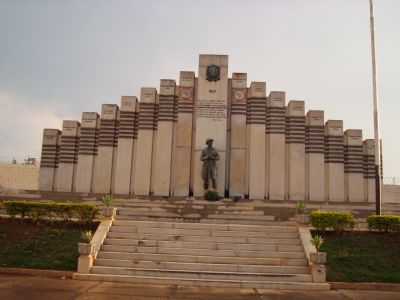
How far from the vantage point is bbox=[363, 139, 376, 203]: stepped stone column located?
26.5 m

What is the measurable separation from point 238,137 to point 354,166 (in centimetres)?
765

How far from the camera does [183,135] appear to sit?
26.8 metres

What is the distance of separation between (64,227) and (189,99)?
13.4 m

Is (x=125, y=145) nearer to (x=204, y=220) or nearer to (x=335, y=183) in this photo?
(x=204, y=220)

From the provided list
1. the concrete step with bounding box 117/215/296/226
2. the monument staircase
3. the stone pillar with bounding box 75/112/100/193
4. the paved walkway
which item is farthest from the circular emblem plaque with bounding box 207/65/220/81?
the paved walkway

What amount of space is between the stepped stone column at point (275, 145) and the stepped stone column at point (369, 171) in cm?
537

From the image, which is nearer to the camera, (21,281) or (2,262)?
(21,281)

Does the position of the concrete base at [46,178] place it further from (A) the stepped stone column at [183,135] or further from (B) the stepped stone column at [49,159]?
(A) the stepped stone column at [183,135]

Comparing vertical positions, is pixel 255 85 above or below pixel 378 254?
above

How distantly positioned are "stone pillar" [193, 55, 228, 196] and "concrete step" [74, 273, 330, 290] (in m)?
13.4

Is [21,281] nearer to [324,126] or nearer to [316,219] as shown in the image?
[316,219]

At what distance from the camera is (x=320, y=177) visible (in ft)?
86.2

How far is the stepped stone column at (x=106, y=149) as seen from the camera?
27.0 meters

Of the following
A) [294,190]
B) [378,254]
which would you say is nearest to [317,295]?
[378,254]
